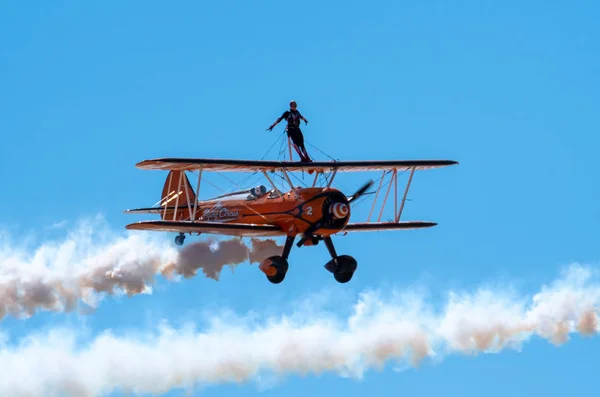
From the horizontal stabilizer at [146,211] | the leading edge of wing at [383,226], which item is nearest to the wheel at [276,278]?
the leading edge of wing at [383,226]

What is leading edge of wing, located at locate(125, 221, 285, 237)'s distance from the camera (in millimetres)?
42375

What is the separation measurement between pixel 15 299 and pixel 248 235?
25.5ft

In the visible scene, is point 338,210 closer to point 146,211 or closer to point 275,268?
point 275,268

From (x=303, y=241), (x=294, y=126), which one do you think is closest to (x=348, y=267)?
(x=303, y=241)

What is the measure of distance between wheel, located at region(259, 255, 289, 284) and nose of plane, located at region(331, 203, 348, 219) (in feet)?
6.12

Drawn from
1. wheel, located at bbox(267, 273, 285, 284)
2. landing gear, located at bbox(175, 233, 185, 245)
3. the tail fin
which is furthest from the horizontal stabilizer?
wheel, located at bbox(267, 273, 285, 284)

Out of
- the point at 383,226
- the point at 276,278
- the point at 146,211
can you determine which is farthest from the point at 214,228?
the point at 146,211

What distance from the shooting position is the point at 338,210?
42.6m

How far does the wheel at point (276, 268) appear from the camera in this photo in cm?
4256

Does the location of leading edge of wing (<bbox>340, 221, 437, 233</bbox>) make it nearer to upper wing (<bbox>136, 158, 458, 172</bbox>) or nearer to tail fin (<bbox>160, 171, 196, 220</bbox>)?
upper wing (<bbox>136, 158, 458, 172</bbox>)

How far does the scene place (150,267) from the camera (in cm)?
4712

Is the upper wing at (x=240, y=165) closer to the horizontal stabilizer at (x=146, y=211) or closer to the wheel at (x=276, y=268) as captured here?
the wheel at (x=276, y=268)

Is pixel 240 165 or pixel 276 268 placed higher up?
pixel 240 165

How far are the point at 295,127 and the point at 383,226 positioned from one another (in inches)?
165
